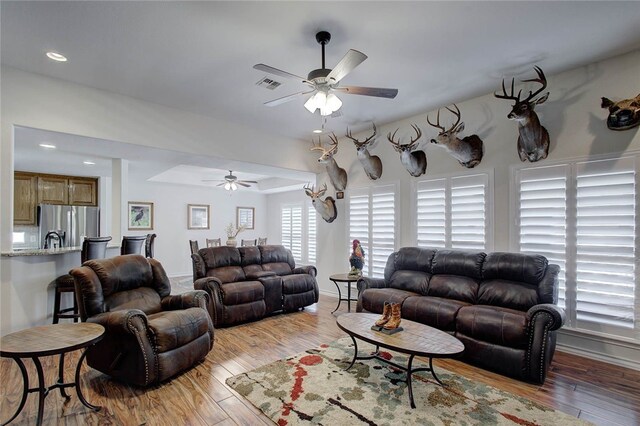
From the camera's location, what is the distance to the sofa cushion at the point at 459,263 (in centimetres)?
374

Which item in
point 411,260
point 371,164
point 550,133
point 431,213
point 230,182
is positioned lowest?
point 411,260

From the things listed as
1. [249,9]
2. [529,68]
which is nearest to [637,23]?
[529,68]

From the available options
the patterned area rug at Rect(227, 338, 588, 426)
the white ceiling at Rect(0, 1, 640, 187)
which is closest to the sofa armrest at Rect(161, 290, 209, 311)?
the patterned area rug at Rect(227, 338, 588, 426)

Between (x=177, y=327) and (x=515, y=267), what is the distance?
3567mm

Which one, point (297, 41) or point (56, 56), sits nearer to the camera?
point (297, 41)

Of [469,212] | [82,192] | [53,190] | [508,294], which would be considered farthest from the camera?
[82,192]

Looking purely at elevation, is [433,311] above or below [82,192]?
below

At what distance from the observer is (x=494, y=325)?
9.61 feet

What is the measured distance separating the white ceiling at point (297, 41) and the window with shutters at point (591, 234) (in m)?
1.20

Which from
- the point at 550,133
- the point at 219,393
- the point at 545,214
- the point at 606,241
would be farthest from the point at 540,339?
the point at 219,393

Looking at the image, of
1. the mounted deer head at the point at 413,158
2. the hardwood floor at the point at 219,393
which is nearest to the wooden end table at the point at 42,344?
the hardwood floor at the point at 219,393

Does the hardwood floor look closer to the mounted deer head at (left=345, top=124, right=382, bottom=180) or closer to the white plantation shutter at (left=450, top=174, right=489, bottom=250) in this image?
the white plantation shutter at (left=450, top=174, right=489, bottom=250)

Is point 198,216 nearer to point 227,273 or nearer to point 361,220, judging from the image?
point 227,273

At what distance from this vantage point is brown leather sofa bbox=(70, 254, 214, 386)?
8.41 ft
